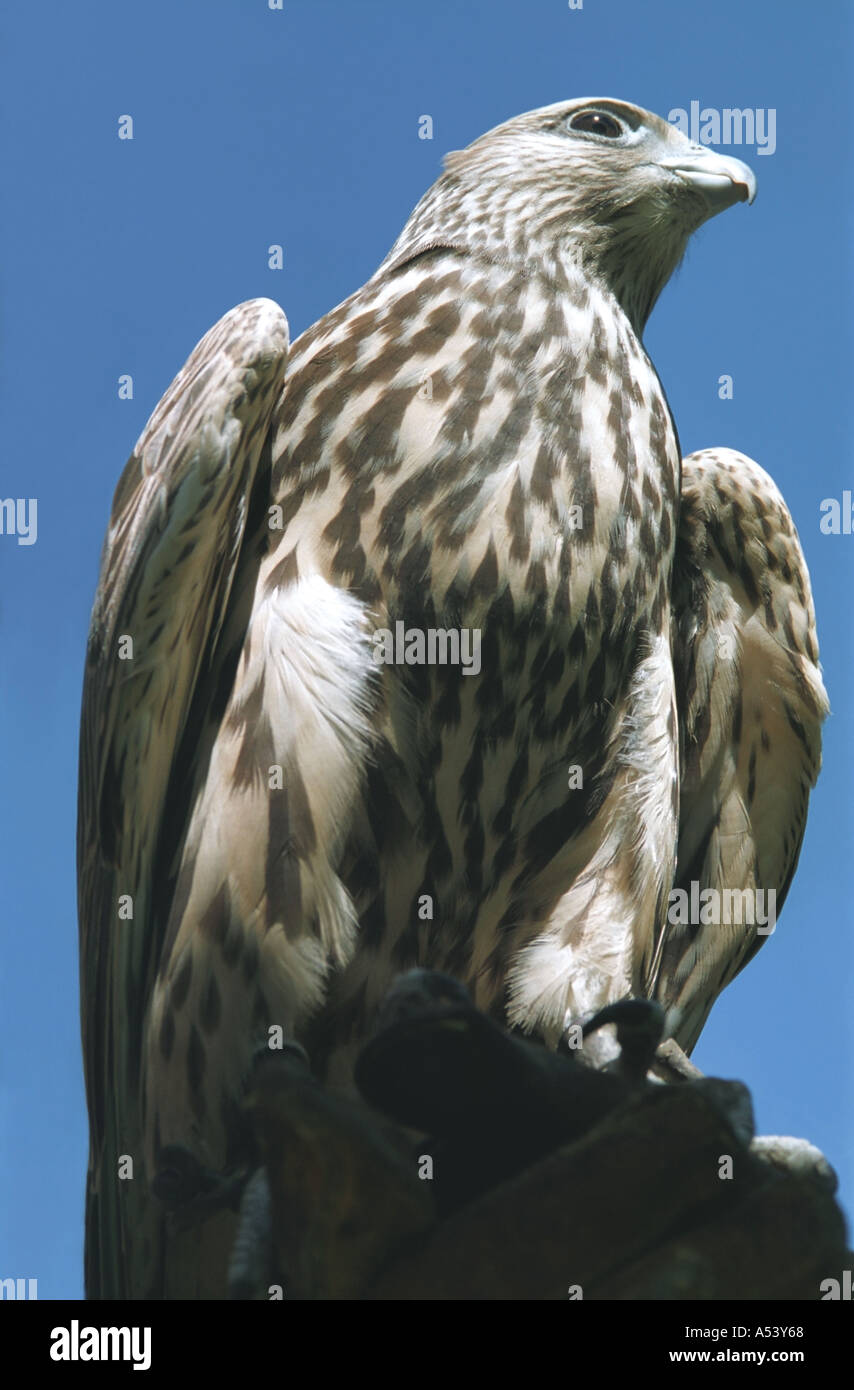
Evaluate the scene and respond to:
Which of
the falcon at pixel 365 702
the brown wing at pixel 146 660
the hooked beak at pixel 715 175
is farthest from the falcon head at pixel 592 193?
the brown wing at pixel 146 660

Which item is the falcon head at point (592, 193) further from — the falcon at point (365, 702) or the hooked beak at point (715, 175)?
the falcon at point (365, 702)

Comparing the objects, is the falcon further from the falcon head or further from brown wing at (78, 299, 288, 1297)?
the falcon head

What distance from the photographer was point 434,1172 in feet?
7.97

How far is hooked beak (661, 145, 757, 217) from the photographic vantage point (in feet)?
13.7

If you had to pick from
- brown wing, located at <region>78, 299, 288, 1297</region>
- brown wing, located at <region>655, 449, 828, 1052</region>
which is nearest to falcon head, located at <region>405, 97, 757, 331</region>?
brown wing, located at <region>655, 449, 828, 1052</region>

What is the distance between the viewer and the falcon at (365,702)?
129 inches

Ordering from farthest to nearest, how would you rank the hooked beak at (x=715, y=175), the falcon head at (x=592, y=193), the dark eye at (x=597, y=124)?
the dark eye at (x=597, y=124), the hooked beak at (x=715, y=175), the falcon head at (x=592, y=193)

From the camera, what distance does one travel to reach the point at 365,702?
3.32 metres

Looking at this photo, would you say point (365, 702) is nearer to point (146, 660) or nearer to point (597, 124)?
point (146, 660)

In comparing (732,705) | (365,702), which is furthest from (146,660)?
(732,705)

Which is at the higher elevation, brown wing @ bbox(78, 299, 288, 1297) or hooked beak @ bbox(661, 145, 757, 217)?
hooked beak @ bbox(661, 145, 757, 217)

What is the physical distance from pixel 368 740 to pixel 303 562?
44 centimetres
